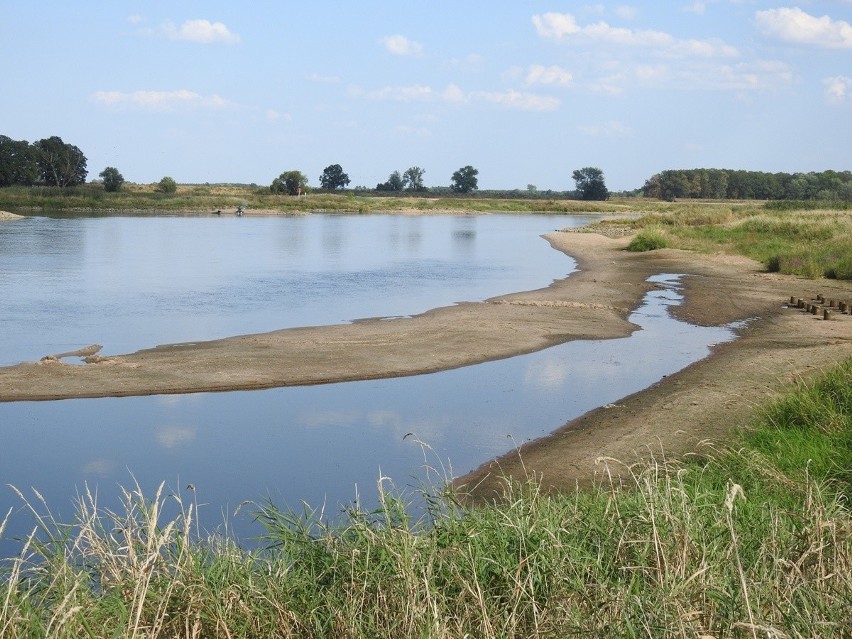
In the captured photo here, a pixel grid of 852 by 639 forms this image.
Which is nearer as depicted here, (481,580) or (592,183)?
(481,580)

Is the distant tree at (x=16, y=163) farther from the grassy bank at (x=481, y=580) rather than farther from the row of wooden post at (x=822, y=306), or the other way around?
the grassy bank at (x=481, y=580)

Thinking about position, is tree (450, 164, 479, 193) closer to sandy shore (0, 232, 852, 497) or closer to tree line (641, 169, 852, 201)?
tree line (641, 169, 852, 201)

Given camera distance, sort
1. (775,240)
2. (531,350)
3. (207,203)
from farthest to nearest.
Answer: (207,203)
(775,240)
(531,350)

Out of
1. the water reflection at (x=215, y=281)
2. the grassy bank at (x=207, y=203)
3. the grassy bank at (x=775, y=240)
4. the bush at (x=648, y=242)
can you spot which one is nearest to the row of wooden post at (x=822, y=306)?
the grassy bank at (x=775, y=240)

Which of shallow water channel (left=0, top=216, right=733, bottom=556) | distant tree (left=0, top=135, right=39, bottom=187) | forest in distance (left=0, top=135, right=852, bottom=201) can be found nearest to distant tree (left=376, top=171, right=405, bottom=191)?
forest in distance (left=0, top=135, right=852, bottom=201)

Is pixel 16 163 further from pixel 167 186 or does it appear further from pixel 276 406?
pixel 276 406

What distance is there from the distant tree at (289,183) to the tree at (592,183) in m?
48.0

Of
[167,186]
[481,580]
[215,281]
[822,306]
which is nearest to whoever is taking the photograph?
[481,580]

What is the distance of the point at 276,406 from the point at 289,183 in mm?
117579

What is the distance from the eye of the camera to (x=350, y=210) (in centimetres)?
10650

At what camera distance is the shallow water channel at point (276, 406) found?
30.3 feet

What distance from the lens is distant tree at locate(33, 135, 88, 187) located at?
103m

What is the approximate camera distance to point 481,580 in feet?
15.9

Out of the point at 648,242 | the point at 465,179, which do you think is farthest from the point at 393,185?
Result: the point at 648,242
